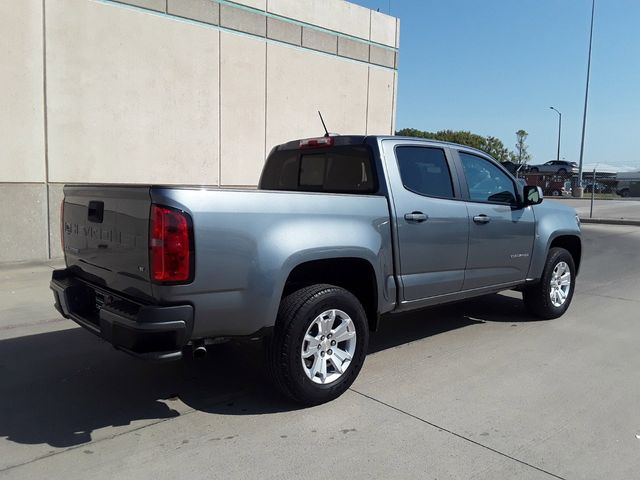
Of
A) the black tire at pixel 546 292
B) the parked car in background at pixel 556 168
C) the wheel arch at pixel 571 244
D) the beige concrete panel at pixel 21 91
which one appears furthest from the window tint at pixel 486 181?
the parked car in background at pixel 556 168

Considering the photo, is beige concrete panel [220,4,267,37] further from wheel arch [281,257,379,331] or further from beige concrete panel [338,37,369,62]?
wheel arch [281,257,379,331]

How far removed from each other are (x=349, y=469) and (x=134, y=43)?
9026 mm

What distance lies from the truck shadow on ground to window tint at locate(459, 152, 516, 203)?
1508 millimetres

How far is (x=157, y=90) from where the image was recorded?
33.9 ft

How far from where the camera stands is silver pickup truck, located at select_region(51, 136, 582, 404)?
3262 mm

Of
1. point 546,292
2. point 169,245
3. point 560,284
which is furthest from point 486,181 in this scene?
point 169,245

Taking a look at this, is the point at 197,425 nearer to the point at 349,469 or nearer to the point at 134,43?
the point at 349,469

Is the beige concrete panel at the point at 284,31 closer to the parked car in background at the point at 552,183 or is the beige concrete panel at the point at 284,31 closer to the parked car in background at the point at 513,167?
the parked car in background at the point at 513,167

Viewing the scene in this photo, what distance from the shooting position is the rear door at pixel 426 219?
449 cm

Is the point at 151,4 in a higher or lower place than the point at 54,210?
higher

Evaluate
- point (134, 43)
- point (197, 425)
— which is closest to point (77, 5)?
point (134, 43)

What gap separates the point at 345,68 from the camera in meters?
13.6

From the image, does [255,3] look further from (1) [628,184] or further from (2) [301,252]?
(1) [628,184]

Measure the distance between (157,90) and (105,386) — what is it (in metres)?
7.31
